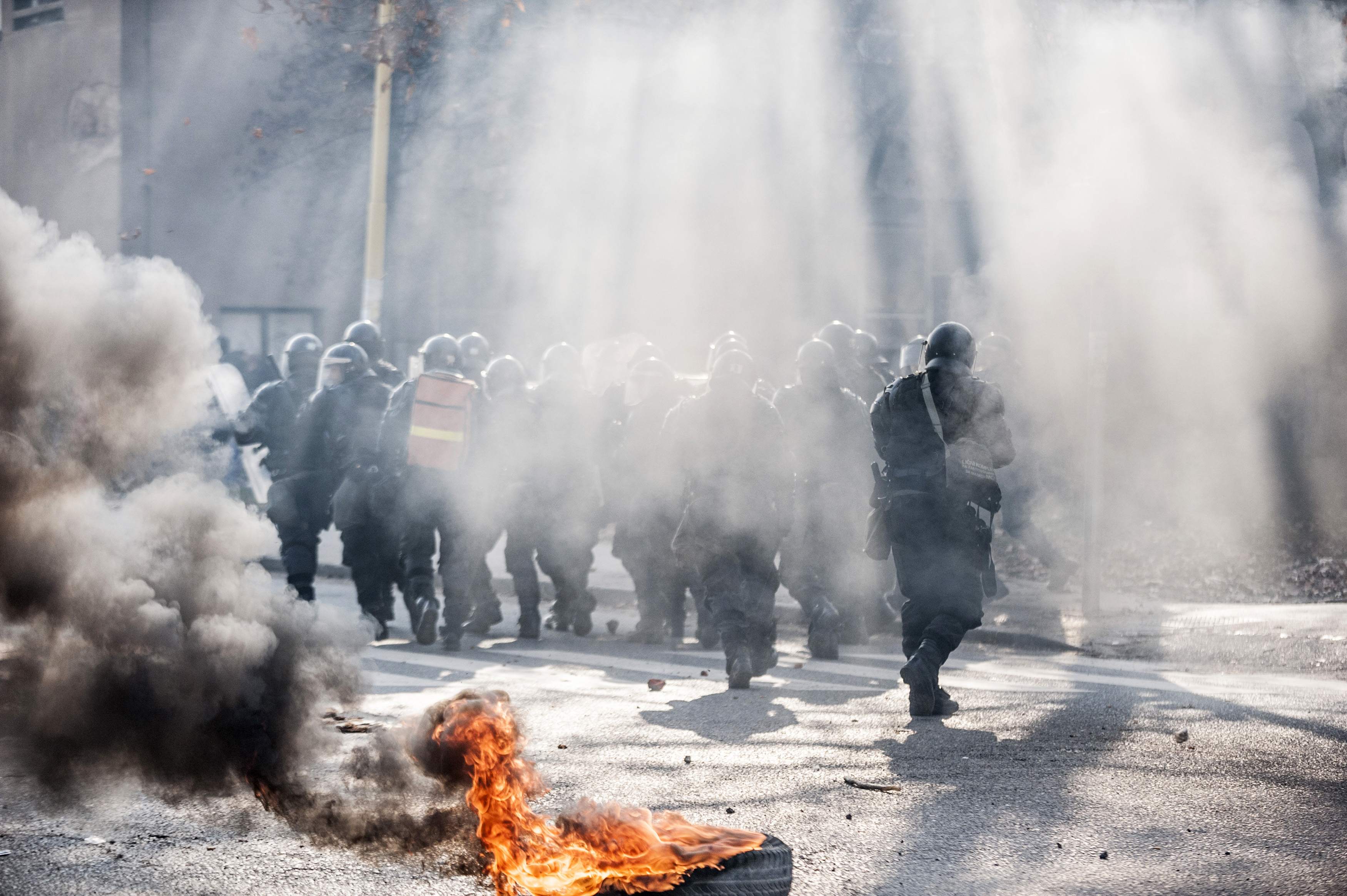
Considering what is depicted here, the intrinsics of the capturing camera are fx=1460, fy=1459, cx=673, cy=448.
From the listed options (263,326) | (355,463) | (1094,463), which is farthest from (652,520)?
(263,326)

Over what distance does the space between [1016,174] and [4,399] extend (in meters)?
15.1

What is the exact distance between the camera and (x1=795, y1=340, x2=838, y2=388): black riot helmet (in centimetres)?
930

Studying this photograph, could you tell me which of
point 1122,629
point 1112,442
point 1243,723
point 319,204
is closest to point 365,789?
point 1243,723

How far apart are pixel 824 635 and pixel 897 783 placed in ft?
11.5

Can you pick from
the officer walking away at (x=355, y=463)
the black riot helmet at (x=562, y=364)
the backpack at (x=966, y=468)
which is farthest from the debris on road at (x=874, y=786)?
the black riot helmet at (x=562, y=364)

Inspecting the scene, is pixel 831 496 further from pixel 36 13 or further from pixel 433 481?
pixel 36 13

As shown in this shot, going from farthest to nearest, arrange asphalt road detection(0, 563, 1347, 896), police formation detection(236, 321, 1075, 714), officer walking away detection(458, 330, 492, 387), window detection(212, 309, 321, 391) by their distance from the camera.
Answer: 1. window detection(212, 309, 321, 391)
2. officer walking away detection(458, 330, 492, 387)
3. police formation detection(236, 321, 1075, 714)
4. asphalt road detection(0, 563, 1347, 896)

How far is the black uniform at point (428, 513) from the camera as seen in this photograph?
957 cm

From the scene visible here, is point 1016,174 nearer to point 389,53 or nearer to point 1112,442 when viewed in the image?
point 1112,442

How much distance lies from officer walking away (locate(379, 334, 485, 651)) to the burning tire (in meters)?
6.04

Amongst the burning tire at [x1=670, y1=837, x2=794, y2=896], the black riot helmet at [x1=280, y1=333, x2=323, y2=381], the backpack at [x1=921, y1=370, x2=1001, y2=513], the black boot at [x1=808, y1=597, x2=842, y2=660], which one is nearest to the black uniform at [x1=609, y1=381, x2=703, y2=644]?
the black boot at [x1=808, y1=597, x2=842, y2=660]

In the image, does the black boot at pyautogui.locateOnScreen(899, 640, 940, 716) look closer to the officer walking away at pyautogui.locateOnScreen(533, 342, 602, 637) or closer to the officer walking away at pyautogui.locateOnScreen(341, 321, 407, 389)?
the officer walking away at pyautogui.locateOnScreen(533, 342, 602, 637)

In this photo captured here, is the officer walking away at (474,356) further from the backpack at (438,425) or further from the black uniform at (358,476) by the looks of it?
the backpack at (438,425)

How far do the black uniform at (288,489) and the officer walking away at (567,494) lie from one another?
61.8 inches
